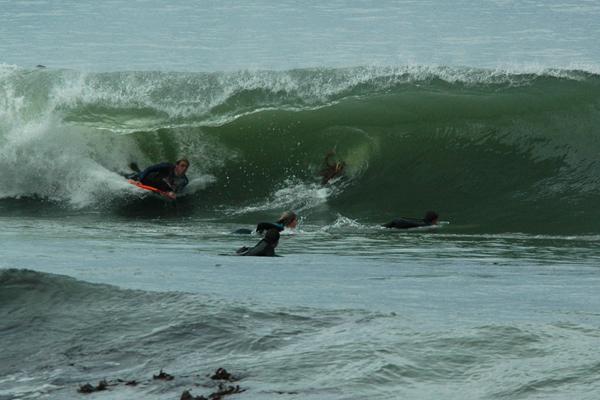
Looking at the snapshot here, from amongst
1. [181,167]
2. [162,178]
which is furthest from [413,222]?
[162,178]

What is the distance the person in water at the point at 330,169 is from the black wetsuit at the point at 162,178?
99.3 inches

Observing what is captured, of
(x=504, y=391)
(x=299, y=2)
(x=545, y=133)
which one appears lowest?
(x=504, y=391)

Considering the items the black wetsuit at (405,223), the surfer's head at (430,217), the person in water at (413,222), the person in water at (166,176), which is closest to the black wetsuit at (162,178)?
the person in water at (166,176)

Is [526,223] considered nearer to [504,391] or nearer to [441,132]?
[441,132]

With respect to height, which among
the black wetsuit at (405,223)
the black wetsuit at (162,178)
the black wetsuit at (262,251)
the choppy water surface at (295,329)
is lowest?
the choppy water surface at (295,329)

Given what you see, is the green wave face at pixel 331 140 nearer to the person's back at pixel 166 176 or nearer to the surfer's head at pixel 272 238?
the person's back at pixel 166 176

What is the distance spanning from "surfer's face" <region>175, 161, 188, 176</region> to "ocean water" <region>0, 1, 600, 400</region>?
2.06 feet

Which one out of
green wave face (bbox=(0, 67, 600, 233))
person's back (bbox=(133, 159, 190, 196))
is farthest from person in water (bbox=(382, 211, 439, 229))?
person's back (bbox=(133, 159, 190, 196))

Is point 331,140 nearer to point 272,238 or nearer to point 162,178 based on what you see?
point 162,178

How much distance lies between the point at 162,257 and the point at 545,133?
11986mm

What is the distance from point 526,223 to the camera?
20.2 meters

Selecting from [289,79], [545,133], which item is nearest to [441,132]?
[545,133]

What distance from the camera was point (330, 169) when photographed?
2323 centimetres

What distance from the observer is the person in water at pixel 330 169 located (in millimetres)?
23016
